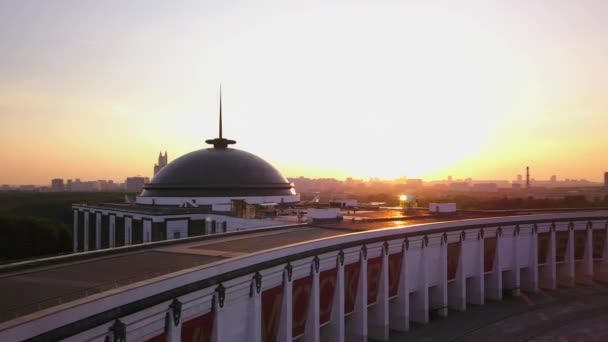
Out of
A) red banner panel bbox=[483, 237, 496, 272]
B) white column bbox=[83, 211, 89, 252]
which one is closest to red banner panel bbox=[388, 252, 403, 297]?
red banner panel bbox=[483, 237, 496, 272]

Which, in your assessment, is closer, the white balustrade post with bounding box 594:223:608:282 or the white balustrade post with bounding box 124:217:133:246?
the white balustrade post with bounding box 594:223:608:282

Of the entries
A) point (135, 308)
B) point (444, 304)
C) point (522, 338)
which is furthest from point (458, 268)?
point (135, 308)

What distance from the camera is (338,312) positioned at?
24656mm

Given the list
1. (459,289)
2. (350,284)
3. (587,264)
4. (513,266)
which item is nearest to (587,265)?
(587,264)

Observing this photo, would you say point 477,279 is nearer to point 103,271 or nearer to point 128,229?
point 103,271

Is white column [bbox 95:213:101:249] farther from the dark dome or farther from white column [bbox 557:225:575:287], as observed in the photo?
white column [bbox 557:225:575:287]

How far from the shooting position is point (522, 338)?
88.6 ft

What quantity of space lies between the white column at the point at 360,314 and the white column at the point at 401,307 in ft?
12.6

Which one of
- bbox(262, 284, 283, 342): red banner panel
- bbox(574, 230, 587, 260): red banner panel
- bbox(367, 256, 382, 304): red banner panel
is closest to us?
bbox(262, 284, 283, 342): red banner panel

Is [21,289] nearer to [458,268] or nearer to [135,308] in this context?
[135,308]

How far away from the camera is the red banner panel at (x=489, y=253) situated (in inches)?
1449

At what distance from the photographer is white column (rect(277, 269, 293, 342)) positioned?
21.0 metres

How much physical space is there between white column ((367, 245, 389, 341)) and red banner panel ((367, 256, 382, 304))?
21 cm

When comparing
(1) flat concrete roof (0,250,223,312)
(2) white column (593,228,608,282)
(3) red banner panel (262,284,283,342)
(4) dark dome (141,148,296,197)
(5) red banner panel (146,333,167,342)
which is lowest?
(2) white column (593,228,608,282)
